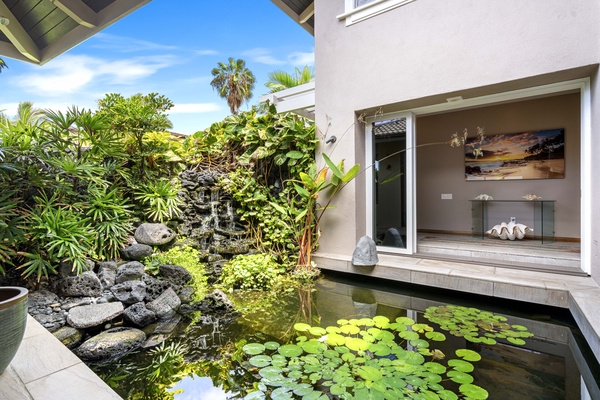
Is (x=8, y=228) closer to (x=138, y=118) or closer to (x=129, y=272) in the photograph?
(x=129, y=272)

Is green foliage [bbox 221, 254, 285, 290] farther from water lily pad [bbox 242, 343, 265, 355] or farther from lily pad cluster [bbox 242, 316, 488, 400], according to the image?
water lily pad [bbox 242, 343, 265, 355]

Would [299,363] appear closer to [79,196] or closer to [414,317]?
[414,317]

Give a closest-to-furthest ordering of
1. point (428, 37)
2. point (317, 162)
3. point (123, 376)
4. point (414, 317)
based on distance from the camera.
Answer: point (123, 376)
point (414, 317)
point (428, 37)
point (317, 162)

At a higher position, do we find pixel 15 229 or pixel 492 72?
pixel 492 72

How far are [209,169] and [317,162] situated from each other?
100 inches

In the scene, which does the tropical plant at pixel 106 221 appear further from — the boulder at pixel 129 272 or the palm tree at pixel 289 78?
the palm tree at pixel 289 78

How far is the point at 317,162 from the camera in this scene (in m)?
6.05

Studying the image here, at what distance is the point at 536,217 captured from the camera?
6.41 m

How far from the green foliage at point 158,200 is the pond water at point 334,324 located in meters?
2.28

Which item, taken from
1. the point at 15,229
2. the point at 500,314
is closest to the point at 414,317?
the point at 500,314

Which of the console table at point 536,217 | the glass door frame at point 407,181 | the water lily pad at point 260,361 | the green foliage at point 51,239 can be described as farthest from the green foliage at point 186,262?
the console table at point 536,217

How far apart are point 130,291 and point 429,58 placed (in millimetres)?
5600

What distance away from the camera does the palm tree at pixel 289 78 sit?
10281 millimetres

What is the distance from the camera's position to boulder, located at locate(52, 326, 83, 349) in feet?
10.2
